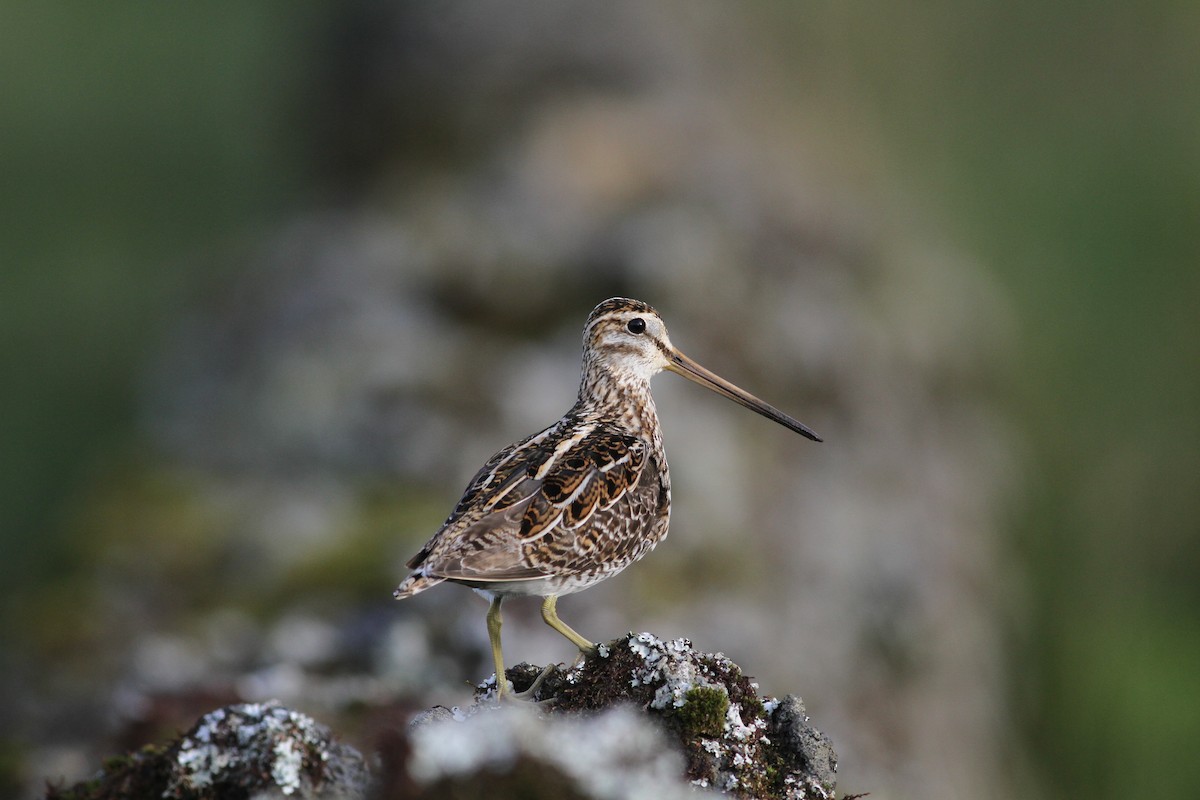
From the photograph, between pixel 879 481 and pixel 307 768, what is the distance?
12.9 metres

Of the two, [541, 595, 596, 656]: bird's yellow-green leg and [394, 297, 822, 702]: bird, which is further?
[394, 297, 822, 702]: bird

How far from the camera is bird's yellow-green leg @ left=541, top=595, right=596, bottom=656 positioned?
580cm

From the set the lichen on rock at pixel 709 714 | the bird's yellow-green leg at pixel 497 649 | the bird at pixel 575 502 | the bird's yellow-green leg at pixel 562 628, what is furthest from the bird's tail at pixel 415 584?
the bird's yellow-green leg at pixel 562 628

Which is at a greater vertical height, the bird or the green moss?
the bird

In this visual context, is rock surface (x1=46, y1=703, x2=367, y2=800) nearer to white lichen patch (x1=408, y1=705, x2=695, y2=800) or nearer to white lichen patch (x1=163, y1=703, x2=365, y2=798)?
white lichen patch (x1=163, y1=703, x2=365, y2=798)

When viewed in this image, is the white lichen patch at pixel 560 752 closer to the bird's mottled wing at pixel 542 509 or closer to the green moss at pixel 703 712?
the green moss at pixel 703 712

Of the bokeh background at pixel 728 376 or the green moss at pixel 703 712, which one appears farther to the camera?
the bokeh background at pixel 728 376

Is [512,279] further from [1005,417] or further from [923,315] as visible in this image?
[1005,417]

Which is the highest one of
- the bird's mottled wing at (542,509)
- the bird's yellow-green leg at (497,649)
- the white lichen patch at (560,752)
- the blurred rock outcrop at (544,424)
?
the blurred rock outcrop at (544,424)

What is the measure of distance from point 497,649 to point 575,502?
2.67 feet

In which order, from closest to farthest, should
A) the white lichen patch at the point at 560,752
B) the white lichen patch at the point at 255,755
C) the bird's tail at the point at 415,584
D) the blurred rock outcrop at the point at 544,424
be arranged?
the white lichen patch at the point at 560,752 → the white lichen patch at the point at 255,755 → the bird's tail at the point at 415,584 → the blurred rock outcrop at the point at 544,424

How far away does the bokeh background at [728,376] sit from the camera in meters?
12.3

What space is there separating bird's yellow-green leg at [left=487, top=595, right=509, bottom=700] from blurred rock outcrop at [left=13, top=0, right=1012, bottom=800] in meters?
2.87

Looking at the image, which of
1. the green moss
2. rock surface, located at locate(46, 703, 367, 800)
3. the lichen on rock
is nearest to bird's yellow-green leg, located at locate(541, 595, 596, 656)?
the lichen on rock
